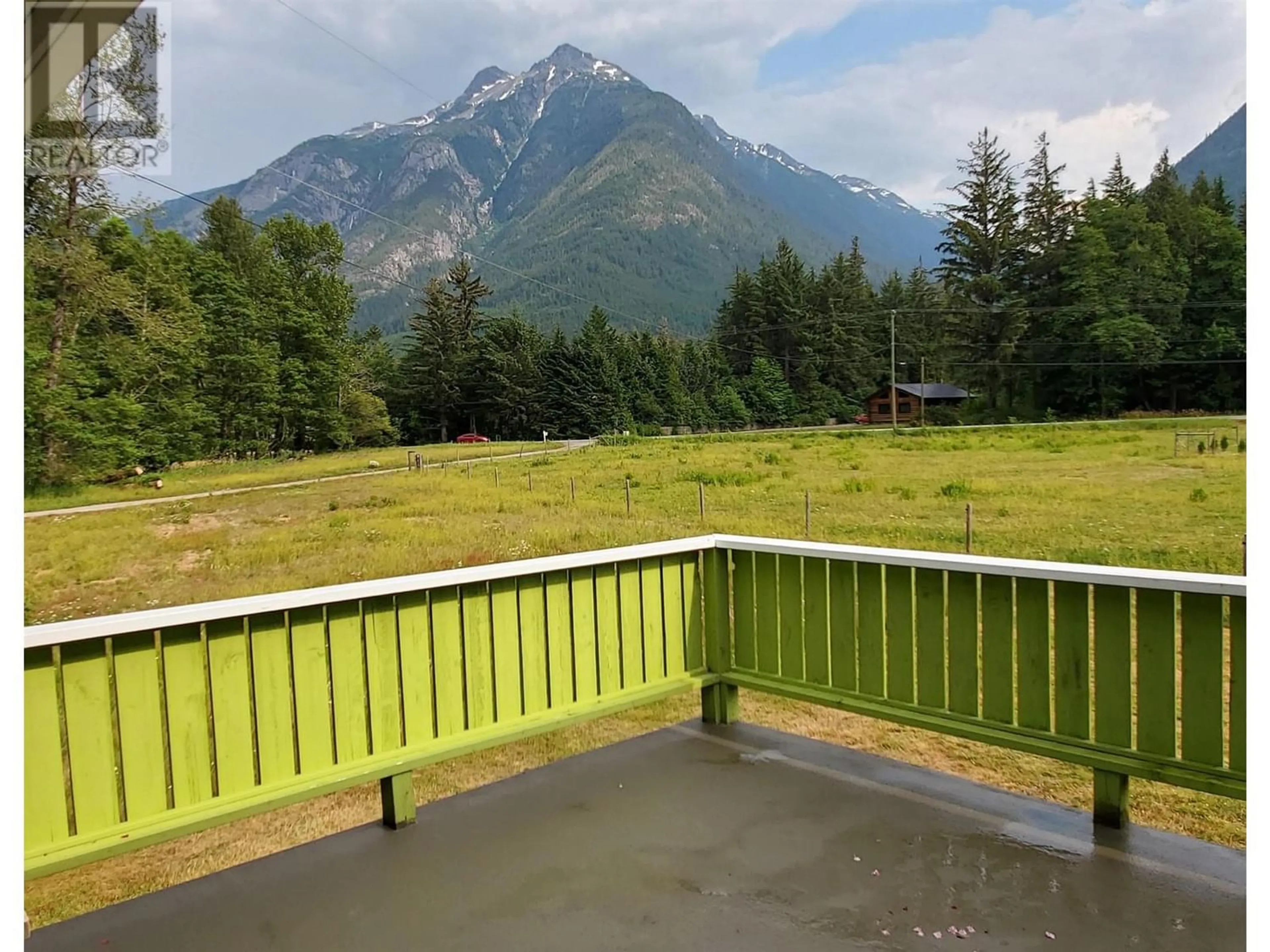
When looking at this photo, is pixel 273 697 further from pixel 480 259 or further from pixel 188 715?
pixel 480 259

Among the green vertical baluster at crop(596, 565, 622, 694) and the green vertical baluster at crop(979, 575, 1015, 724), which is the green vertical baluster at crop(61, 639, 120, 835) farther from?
the green vertical baluster at crop(979, 575, 1015, 724)

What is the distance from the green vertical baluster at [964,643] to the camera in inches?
73.5

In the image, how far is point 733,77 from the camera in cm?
551

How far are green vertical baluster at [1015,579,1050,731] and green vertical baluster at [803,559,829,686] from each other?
1.60 feet

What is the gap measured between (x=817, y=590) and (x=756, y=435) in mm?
9500

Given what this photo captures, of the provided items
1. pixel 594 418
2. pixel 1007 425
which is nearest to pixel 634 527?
pixel 594 418

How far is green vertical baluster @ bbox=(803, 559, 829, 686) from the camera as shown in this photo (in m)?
2.15

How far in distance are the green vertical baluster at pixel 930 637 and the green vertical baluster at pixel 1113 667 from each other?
330mm

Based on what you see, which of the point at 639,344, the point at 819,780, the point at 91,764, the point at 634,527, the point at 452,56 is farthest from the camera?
the point at 639,344

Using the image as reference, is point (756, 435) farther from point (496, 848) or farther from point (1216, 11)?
point (496, 848)

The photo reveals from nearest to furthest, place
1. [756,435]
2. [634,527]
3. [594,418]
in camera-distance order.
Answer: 1. [634,527]
2. [594,418]
3. [756,435]

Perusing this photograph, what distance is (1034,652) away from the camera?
178cm

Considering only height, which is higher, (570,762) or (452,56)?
(452,56)

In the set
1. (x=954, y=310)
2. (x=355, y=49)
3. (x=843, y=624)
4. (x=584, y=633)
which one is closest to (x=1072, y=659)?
(x=843, y=624)
